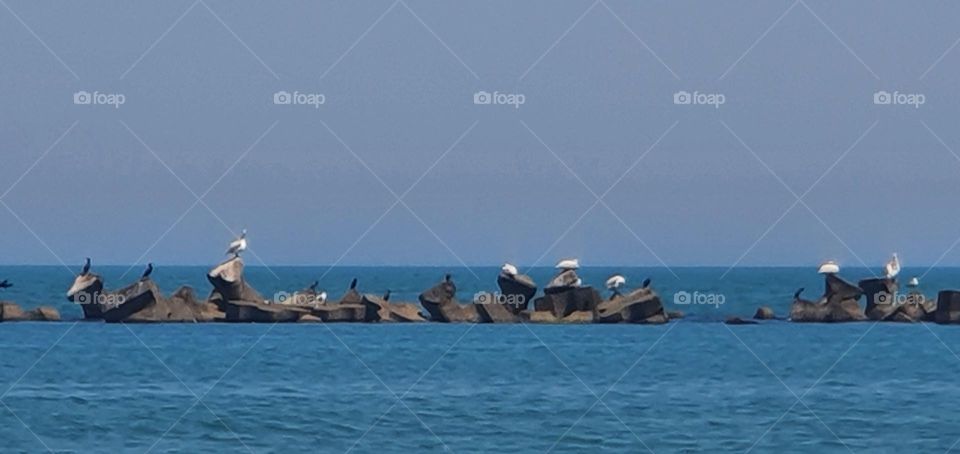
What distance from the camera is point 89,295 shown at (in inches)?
2953

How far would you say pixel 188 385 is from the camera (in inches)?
1880

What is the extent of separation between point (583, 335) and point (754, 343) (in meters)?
6.58

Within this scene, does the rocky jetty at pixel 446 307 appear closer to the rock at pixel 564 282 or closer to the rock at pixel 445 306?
the rock at pixel 445 306

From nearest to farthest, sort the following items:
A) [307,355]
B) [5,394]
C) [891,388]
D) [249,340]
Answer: [5,394] → [891,388] → [307,355] → [249,340]

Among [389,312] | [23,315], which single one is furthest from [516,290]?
[23,315]

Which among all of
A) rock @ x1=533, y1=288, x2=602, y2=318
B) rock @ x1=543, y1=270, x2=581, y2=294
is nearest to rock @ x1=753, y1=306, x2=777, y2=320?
rock @ x1=533, y1=288, x2=602, y2=318

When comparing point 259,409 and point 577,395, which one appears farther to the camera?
point 577,395

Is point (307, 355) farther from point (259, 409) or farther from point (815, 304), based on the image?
point (815, 304)

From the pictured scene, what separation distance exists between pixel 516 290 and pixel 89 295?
1750 cm

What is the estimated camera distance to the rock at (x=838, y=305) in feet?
249

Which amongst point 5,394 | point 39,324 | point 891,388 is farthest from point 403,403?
point 39,324

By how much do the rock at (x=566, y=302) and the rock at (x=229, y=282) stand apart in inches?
475

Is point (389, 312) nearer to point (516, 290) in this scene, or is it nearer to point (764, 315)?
point (516, 290)

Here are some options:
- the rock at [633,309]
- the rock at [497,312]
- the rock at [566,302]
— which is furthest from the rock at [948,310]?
the rock at [497,312]
